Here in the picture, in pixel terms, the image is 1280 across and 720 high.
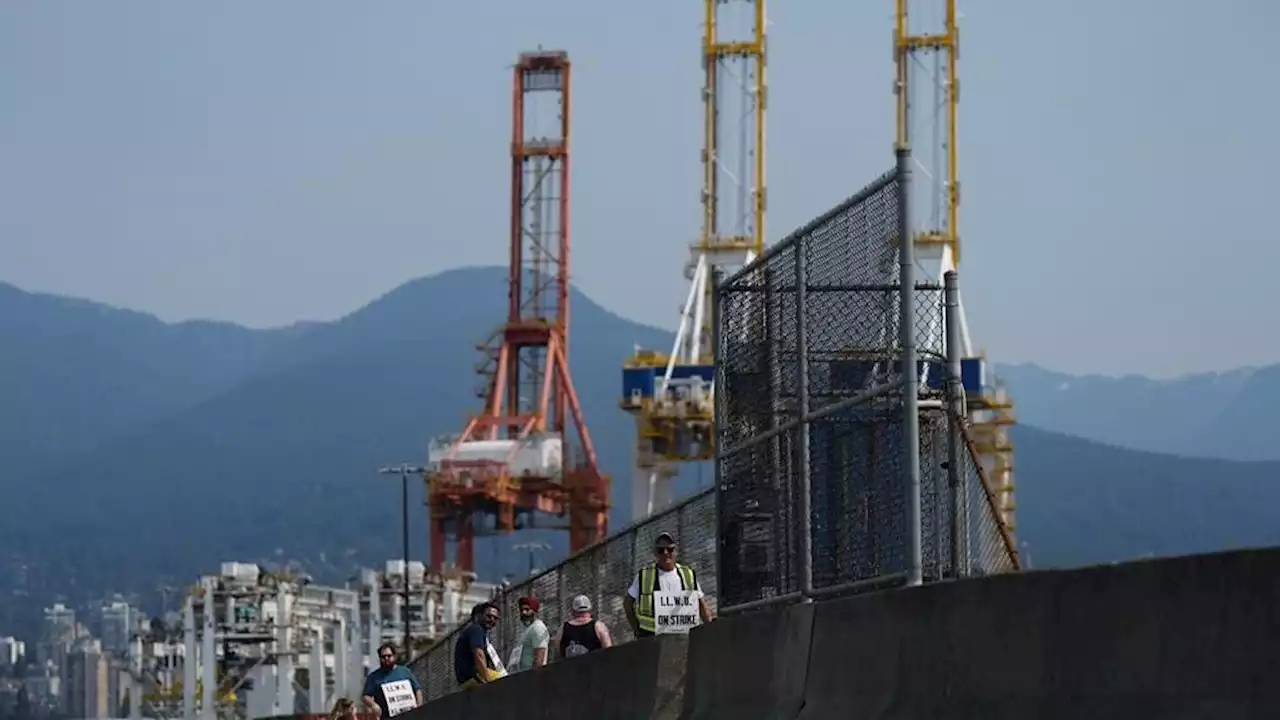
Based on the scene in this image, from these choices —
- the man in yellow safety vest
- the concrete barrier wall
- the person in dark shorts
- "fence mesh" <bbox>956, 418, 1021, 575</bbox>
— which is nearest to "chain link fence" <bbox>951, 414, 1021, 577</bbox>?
"fence mesh" <bbox>956, 418, 1021, 575</bbox>

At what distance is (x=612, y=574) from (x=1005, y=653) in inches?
385

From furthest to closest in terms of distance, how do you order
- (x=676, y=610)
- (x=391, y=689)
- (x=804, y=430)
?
(x=391, y=689), (x=676, y=610), (x=804, y=430)

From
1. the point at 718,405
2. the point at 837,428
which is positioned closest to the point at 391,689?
the point at 718,405

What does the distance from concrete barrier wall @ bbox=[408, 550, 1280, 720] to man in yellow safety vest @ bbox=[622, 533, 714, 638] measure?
152 cm

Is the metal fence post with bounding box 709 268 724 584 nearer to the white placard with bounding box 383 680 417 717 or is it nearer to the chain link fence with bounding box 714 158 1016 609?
the chain link fence with bounding box 714 158 1016 609

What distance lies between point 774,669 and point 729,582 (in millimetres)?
2113

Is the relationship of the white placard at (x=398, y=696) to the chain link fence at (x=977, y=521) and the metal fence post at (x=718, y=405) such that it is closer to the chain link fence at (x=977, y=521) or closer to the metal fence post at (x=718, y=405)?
the metal fence post at (x=718, y=405)

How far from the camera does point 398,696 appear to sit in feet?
57.8

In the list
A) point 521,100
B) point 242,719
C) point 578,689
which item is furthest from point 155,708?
point 578,689

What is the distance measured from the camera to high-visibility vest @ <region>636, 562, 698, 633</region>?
48.4 ft

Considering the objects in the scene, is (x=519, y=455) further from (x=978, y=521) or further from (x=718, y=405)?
(x=978, y=521)

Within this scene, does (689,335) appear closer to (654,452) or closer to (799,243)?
(654,452)

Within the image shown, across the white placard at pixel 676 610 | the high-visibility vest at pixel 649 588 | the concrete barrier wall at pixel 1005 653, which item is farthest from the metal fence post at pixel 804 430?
the high-visibility vest at pixel 649 588

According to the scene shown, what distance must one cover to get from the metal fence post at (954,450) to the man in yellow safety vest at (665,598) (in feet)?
7.10
